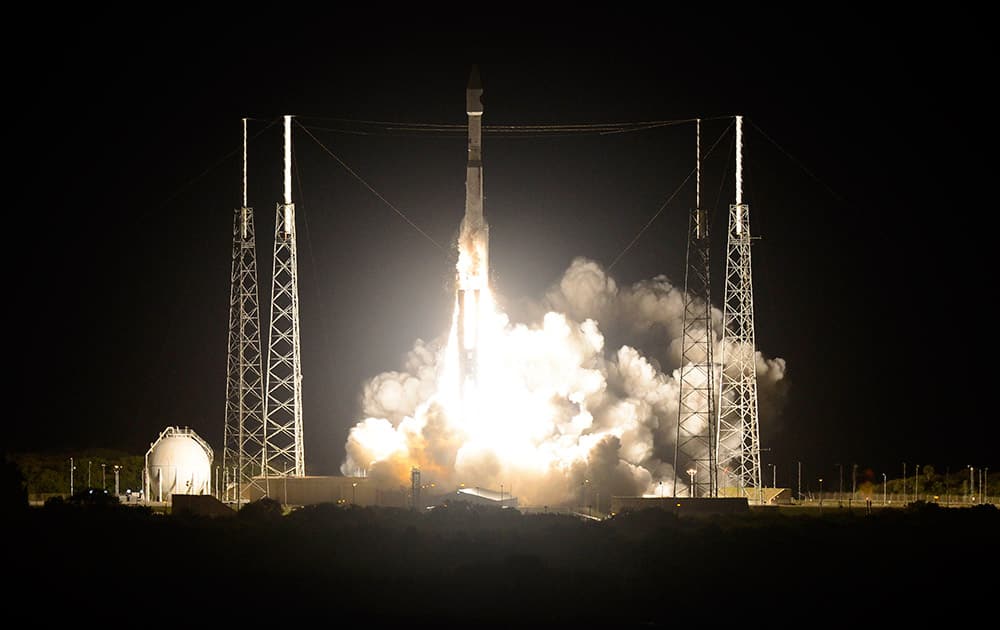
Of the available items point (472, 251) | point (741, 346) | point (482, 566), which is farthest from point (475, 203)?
point (482, 566)

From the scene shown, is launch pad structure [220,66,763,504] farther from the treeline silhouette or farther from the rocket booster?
the treeline silhouette

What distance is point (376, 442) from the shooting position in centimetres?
7319

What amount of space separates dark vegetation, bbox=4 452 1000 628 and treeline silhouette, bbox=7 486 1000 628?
7cm

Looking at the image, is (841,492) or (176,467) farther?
(841,492)

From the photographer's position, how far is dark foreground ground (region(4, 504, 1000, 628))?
142ft

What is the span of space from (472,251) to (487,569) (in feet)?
73.7

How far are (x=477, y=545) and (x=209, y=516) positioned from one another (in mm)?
12087

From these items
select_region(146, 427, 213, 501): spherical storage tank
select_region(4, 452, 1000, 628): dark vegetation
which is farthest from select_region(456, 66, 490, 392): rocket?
select_region(146, 427, 213, 501): spherical storage tank

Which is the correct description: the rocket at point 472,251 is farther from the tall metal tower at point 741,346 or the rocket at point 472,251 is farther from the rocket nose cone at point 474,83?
the tall metal tower at point 741,346

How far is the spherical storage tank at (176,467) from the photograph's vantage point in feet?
240

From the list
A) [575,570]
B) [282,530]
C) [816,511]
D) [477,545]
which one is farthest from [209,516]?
[816,511]

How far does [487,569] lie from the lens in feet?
159

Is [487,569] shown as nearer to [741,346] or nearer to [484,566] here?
[484,566]

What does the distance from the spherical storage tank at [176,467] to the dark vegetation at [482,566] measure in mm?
9576
